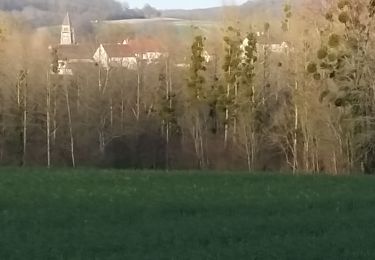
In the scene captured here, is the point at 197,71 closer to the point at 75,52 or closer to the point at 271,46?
the point at 271,46

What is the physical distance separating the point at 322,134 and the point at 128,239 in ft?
114

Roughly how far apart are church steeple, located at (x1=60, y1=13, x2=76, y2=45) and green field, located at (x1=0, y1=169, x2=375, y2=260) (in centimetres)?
4504

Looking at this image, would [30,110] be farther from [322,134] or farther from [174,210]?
[174,210]

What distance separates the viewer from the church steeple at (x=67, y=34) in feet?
245

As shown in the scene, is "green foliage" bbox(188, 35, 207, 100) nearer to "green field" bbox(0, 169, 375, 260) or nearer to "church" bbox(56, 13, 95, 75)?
"church" bbox(56, 13, 95, 75)

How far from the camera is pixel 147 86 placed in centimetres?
6131

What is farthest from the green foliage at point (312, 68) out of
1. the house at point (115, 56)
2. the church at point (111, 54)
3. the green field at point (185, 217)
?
the house at point (115, 56)

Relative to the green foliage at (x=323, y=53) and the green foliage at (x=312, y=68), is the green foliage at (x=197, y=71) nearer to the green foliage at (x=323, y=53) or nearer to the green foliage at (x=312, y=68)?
the green foliage at (x=312, y=68)

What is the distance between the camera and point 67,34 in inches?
3132

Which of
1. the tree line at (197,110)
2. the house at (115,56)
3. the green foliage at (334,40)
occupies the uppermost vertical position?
the green foliage at (334,40)

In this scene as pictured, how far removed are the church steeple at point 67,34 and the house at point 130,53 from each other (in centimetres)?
498

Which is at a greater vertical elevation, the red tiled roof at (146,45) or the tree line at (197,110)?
the red tiled roof at (146,45)

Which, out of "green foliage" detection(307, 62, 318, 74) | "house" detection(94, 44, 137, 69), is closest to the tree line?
"green foliage" detection(307, 62, 318, 74)

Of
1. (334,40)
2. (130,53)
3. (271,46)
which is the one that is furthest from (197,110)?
(334,40)
